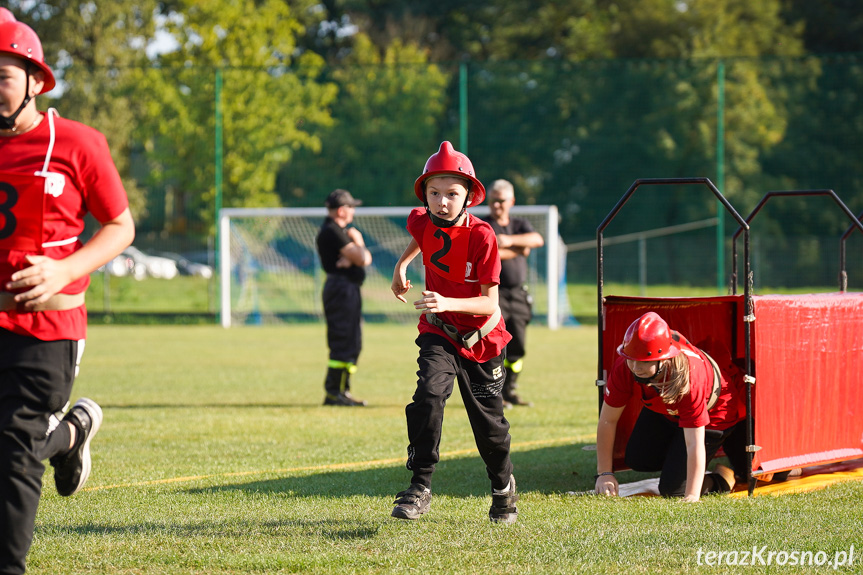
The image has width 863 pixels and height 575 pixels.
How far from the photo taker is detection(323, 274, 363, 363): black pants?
32.7ft

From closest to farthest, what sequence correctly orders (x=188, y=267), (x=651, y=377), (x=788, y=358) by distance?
1. (x=651, y=377)
2. (x=788, y=358)
3. (x=188, y=267)

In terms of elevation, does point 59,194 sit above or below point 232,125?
below

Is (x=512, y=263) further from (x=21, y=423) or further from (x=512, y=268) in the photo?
(x=21, y=423)

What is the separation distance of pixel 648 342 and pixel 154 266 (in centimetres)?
2122

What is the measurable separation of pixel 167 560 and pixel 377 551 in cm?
88

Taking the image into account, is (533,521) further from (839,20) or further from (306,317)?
(839,20)

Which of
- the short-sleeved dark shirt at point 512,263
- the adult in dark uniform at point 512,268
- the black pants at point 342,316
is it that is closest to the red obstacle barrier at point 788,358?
the adult in dark uniform at point 512,268

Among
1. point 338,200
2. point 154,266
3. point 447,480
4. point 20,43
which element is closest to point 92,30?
point 154,266

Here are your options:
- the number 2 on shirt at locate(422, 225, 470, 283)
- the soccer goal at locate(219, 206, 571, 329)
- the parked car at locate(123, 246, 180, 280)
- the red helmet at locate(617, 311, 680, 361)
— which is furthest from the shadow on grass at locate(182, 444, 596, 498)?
the parked car at locate(123, 246, 180, 280)

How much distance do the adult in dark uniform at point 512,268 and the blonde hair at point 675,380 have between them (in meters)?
3.87

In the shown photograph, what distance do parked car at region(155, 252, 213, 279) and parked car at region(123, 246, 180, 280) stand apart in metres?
0.11

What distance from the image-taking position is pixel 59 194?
3.43 metres

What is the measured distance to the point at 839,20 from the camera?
44406 millimetres

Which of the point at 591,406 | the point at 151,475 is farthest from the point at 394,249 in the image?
the point at 151,475
